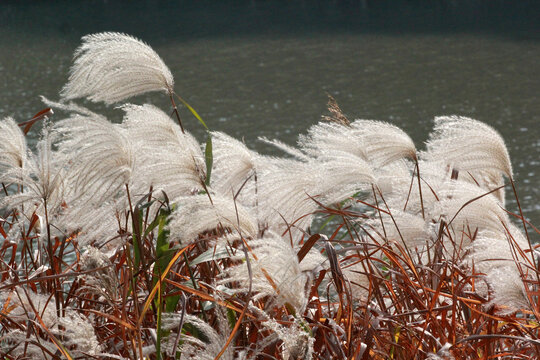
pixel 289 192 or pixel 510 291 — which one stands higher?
pixel 289 192

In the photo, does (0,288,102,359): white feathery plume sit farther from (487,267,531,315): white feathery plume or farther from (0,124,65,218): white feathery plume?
(487,267,531,315): white feathery plume

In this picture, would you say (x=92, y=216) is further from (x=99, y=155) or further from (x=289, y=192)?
(x=289, y=192)

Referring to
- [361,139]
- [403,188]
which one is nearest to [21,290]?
[361,139]

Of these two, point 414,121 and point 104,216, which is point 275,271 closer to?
point 104,216

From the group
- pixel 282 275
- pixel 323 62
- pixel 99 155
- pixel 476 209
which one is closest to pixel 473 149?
pixel 476 209

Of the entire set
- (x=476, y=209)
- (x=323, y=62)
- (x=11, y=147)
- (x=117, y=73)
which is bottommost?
(x=323, y=62)

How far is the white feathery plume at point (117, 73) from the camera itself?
61.6 inches

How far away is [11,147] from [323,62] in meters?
12.9

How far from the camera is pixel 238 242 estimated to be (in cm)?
165

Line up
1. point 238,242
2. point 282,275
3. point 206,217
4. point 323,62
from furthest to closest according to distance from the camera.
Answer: point 323,62 < point 238,242 < point 206,217 < point 282,275

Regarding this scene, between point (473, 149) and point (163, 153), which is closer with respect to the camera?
point (163, 153)

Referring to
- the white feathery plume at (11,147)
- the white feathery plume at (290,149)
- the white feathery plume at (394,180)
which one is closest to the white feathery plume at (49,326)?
the white feathery plume at (11,147)

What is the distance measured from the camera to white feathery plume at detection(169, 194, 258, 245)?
47.9 inches

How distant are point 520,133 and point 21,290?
25.6 feet
